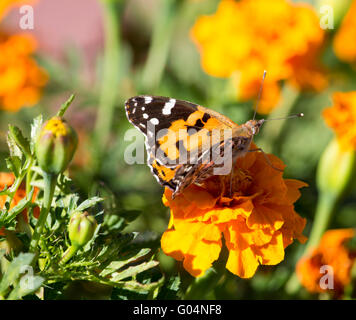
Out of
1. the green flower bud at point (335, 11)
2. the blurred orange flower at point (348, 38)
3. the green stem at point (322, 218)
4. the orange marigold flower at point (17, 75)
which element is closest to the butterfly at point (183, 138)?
the green stem at point (322, 218)

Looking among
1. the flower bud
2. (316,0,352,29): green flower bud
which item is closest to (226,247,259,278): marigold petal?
the flower bud

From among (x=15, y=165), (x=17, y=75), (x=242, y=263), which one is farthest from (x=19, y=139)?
(x=17, y=75)

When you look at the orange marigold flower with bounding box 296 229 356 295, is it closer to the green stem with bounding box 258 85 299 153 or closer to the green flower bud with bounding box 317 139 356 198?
the green flower bud with bounding box 317 139 356 198

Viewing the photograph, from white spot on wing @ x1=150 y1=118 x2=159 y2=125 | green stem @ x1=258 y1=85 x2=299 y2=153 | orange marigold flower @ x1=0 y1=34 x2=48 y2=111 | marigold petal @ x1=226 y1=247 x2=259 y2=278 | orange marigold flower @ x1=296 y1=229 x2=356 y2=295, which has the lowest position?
orange marigold flower @ x1=296 y1=229 x2=356 y2=295

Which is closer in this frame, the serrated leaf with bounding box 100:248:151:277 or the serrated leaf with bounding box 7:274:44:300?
the serrated leaf with bounding box 7:274:44:300

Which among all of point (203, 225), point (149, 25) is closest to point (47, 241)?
point (203, 225)

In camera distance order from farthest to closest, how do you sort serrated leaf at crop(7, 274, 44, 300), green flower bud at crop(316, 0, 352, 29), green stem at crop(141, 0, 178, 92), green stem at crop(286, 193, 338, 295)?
green stem at crop(141, 0, 178, 92) → green flower bud at crop(316, 0, 352, 29) → green stem at crop(286, 193, 338, 295) → serrated leaf at crop(7, 274, 44, 300)
